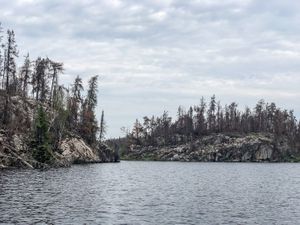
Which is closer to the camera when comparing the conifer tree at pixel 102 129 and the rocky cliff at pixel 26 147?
the rocky cliff at pixel 26 147

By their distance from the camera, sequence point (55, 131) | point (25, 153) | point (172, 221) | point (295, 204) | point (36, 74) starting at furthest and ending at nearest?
point (36, 74)
point (55, 131)
point (25, 153)
point (295, 204)
point (172, 221)

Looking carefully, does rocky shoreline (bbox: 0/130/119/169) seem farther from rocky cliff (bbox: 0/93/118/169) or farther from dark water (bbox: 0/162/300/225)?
dark water (bbox: 0/162/300/225)

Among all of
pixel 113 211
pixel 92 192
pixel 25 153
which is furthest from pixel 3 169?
pixel 113 211

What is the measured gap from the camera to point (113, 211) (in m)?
44.3

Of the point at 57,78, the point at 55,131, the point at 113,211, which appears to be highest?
the point at 57,78

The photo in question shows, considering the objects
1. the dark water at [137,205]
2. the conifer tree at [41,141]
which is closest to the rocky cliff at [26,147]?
the conifer tree at [41,141]

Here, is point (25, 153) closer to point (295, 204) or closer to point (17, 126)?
point (17, 126)

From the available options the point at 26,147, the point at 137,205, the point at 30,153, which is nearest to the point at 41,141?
the point at 26,147

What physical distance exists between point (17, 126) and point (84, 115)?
4698 centimetres

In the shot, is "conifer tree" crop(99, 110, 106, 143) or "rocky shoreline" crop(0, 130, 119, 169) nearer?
"rocky shoreline" crop(0, 130, 119, 169)

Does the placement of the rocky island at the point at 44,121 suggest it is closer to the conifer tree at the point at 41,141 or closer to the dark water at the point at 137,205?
the conifer tree at the point at 41,141

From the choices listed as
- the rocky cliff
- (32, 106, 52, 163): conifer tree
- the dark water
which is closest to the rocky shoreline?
the rocky cliff

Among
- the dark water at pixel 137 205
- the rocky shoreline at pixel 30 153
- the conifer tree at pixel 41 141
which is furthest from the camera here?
the conifer tree at pixel 41 141

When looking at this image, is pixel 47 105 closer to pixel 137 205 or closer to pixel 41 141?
pixel 41 141
